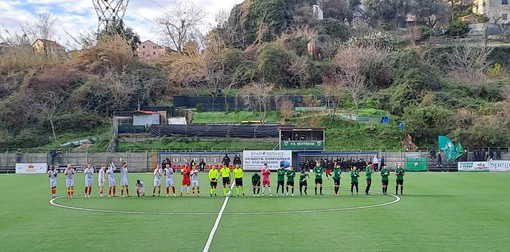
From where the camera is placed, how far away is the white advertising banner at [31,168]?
60781mm

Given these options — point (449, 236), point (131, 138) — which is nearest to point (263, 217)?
point (449, 236)

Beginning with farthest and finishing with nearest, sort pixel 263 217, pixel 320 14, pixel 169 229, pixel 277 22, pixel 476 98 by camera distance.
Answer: pixel 320 14 < pixel 277 22 < pixel 476 98 < pixel 263 217 < pixel 169 229

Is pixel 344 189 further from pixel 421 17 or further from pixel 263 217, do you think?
pixel 421 17

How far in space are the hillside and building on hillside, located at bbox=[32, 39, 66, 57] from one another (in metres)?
3.27

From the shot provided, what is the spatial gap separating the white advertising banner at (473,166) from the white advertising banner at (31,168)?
4012 cm

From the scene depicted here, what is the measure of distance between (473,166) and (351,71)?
31.9 metres

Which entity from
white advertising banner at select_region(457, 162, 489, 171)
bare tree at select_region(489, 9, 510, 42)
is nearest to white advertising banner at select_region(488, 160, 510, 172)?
white advertising banner at select_region(457, 162, 489, 171)

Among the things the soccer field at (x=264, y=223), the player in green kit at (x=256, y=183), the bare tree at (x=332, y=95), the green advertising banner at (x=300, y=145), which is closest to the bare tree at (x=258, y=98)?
the bare tree at (x=332, y=95)

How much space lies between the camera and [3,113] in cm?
7862

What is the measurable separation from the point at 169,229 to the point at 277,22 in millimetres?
87284

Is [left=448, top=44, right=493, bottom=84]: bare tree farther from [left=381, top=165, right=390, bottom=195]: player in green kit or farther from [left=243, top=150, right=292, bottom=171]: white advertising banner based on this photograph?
[left=381, top=165, right=390, bottom=195]: player in green kit

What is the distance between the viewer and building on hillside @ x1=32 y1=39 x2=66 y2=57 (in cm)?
9906

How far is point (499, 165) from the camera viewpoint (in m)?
59.5

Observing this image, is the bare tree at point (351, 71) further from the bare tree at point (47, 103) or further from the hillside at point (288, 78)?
the bare tree at point (47, 103)
